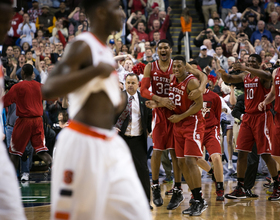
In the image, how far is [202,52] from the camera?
493 inches

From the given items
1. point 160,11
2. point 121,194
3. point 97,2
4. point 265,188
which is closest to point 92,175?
point 121,194

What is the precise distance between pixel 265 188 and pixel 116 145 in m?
6.33

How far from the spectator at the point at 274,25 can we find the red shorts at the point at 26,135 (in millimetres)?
10368

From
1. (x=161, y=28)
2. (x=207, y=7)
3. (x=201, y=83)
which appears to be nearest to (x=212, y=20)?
(x=207, y=7)

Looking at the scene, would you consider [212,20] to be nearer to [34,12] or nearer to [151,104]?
[34,12]

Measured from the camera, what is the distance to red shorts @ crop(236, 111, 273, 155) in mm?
7020

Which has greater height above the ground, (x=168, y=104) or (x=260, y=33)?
(x=260, y=33)

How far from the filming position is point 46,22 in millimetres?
15445

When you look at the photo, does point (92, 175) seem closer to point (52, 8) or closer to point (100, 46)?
point (100, 46)

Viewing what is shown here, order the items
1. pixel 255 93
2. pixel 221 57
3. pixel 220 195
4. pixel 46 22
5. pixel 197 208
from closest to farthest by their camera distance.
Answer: pixel 197 208 → pixel 220 195 → pixel 255 93 → pixel 221 57 → pixel 46 22

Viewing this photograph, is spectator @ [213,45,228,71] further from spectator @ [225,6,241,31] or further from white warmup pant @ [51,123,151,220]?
white warmup pant @ [51,123,151,220]

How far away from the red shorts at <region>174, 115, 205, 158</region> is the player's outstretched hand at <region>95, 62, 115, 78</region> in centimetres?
378

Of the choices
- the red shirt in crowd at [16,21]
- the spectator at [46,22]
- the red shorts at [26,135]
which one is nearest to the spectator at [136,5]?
the spectator at [46,22]

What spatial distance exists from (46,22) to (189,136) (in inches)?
427
